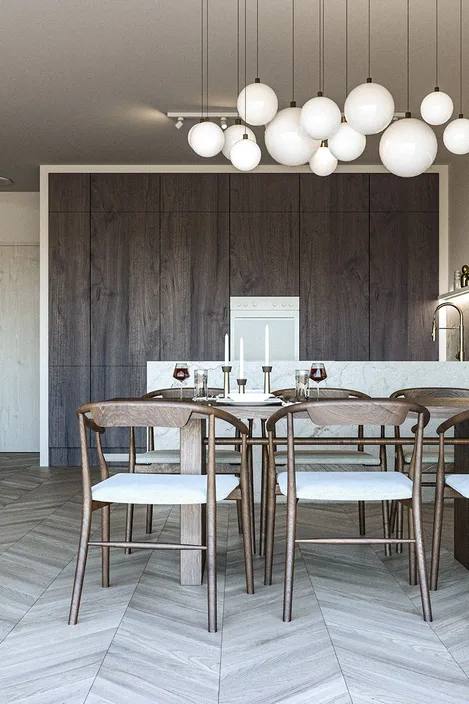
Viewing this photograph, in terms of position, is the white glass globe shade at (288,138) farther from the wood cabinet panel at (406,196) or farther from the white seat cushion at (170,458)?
the wood cabinet panel at (406,196)

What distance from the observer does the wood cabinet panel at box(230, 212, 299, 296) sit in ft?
21.3

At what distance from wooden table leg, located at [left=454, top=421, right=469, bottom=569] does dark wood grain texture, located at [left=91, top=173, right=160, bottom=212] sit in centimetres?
413

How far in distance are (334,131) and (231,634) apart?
1.84m

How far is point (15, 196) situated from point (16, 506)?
13.1ft

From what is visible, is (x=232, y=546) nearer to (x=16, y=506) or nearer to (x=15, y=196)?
(x=16, y=506)

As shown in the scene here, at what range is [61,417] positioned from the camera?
21.4ft

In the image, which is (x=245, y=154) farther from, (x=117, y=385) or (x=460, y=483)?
(x=117, y=385)

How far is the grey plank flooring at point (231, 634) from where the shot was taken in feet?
6.15

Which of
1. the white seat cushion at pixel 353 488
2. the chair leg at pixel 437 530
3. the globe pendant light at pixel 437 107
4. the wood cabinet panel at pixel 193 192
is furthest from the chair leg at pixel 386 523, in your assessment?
the wood cabinet panel at pixel 193 192

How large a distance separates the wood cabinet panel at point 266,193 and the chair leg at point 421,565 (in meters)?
4.43

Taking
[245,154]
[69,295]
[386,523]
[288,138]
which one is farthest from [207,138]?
[69,295]

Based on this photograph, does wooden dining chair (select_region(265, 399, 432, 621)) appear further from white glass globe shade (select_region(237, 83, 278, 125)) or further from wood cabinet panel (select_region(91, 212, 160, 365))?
wood cabinet panel (select_region(91, 212, 160, 365))

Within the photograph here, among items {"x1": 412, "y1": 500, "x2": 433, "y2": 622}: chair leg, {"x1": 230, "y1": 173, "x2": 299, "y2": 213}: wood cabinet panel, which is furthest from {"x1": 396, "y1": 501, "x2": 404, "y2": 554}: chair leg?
{"x1": 230, "y1": 173, "x2": 299, "y2": 213}: wood cabinet panel

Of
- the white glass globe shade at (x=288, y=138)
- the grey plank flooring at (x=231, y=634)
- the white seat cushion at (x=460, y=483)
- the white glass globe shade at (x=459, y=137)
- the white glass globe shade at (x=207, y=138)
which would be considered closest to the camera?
the grey plank flooring at (x=231, y=634)
